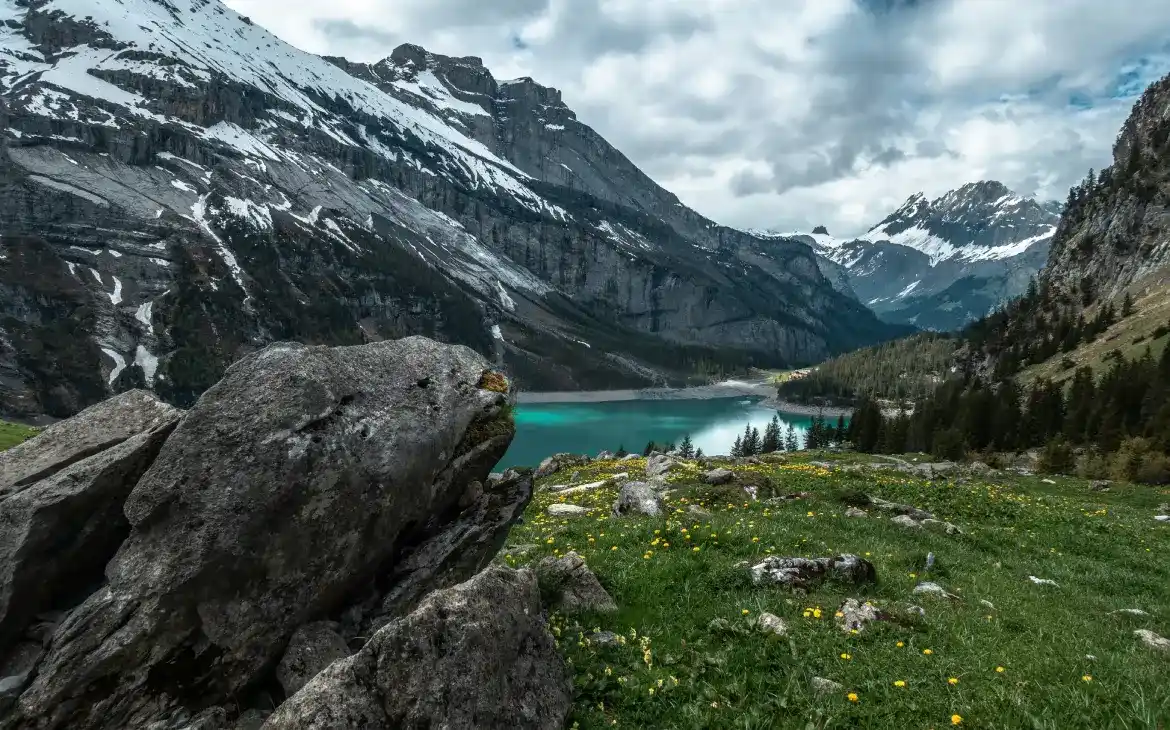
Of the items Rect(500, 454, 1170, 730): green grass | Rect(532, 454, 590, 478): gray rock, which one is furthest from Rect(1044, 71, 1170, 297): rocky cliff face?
Rect(500, 454, 1170, 730): green grass

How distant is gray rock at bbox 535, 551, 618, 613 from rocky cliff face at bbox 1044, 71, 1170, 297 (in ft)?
573

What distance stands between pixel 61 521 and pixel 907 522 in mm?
21132

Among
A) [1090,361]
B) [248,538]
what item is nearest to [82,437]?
[248,538]

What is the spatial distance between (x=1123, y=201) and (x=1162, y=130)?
2529 centimetres

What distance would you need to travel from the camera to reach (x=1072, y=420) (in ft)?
213

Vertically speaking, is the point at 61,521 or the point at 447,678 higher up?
the point at 61,521

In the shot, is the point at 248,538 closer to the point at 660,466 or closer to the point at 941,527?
the point at 941,527

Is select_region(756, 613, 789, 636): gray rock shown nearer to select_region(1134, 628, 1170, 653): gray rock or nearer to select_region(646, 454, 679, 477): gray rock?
select_region(1134, 628, 1170, 653): gray rock

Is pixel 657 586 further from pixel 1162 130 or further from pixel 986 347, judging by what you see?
pixel 1162 130

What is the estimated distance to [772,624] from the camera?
10195mm

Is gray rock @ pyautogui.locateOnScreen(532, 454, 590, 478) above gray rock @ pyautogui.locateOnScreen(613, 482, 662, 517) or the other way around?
the other way around

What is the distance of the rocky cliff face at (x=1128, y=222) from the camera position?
141750 mm

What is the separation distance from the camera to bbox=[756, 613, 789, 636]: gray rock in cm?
998

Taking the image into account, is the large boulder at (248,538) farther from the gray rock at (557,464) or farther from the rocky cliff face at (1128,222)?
the rocky cliff face at (1128,222)
